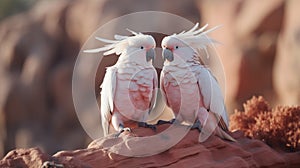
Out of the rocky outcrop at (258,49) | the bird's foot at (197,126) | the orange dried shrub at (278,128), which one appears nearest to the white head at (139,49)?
the bird's foot at (197,126)

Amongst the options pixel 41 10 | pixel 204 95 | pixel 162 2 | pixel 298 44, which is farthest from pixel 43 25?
pixel 204 95

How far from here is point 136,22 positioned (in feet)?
36.2

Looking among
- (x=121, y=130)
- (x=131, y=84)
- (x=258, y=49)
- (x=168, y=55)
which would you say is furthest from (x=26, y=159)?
(x=258, y=49)

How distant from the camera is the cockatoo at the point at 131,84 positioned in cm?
392

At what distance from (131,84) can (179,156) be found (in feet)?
1.64

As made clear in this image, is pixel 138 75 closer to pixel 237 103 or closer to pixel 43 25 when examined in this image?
pixel 237 103

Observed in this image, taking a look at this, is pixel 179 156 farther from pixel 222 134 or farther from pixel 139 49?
pixel 139 49

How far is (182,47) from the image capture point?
406 cm

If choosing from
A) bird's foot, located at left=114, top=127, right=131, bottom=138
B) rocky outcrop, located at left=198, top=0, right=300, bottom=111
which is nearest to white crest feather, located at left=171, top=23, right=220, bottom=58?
bird's foot, located at left=114, top=127, right=131, bottom=138

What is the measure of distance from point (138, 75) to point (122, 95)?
0.15 meters

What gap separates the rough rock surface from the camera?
11.3ft

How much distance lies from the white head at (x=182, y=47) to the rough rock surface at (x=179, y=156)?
1.37 ft

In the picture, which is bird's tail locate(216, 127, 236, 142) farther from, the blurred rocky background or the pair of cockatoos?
the blurred rocky background

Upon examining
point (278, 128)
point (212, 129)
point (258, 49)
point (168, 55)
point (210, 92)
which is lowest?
point (278, 128)
